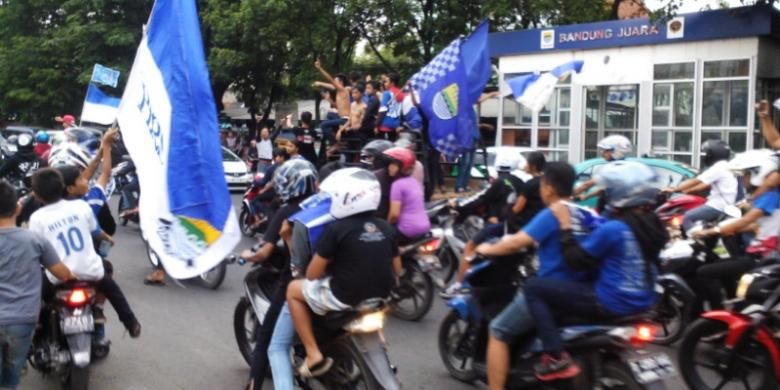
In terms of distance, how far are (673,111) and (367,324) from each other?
14.8m

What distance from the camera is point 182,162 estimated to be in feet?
15.7

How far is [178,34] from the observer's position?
4.93 metres

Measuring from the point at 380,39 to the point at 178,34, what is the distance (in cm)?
2201

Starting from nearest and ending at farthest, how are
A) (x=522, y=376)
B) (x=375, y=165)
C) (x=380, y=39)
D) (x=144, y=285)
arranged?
1. (x=522, y=376)
2. (x=375, y=165)
3. (x=144, y=285)
4. (x=380, y=39)

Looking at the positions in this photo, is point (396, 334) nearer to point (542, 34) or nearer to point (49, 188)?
point (49, 188)

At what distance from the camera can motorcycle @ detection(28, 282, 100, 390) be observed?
5352mm

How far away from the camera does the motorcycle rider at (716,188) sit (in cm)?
815

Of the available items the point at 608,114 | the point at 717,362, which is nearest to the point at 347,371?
the point at 717,362

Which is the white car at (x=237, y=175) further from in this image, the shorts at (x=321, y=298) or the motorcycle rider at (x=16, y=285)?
the shorts at (x=321, y=298)

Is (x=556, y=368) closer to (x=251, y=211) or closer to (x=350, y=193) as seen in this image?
(x=350, y=193)

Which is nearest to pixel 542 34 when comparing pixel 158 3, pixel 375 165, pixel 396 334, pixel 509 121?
pixel 509 121

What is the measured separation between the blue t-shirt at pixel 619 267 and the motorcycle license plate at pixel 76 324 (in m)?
3.11

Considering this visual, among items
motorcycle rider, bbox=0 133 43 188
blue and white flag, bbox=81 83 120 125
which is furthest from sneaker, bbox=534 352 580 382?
motorcycle rider, bbox=0 133 43 188

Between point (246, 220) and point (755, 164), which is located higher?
point (755, 164)
